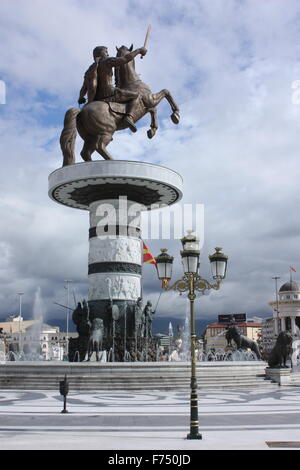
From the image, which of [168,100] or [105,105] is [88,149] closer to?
[105,105]

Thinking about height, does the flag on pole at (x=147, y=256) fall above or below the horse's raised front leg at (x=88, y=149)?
below

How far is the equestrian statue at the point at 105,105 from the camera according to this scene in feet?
84.2

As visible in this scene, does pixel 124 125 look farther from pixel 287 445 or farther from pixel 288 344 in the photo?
pixel 287 445

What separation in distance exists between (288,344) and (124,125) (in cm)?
1204

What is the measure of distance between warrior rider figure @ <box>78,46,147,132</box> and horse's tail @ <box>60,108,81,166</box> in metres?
1.04

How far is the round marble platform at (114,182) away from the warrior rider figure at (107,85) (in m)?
2.94

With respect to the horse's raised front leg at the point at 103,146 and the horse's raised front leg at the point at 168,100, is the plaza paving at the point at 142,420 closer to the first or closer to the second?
the horse's raised front leg at the point at 103,146

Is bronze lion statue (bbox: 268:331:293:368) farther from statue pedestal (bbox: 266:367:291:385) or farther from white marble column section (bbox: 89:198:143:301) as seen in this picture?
white marble column section (bbox: 89:198:143:301)

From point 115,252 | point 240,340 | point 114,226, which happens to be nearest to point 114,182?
point 114,226

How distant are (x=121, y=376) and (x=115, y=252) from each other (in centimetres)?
667

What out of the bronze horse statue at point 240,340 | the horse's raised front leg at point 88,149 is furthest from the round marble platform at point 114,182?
the bronze horse statue at point 240,340

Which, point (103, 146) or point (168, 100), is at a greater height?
point (168, 100)

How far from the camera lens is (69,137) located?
26.4m
